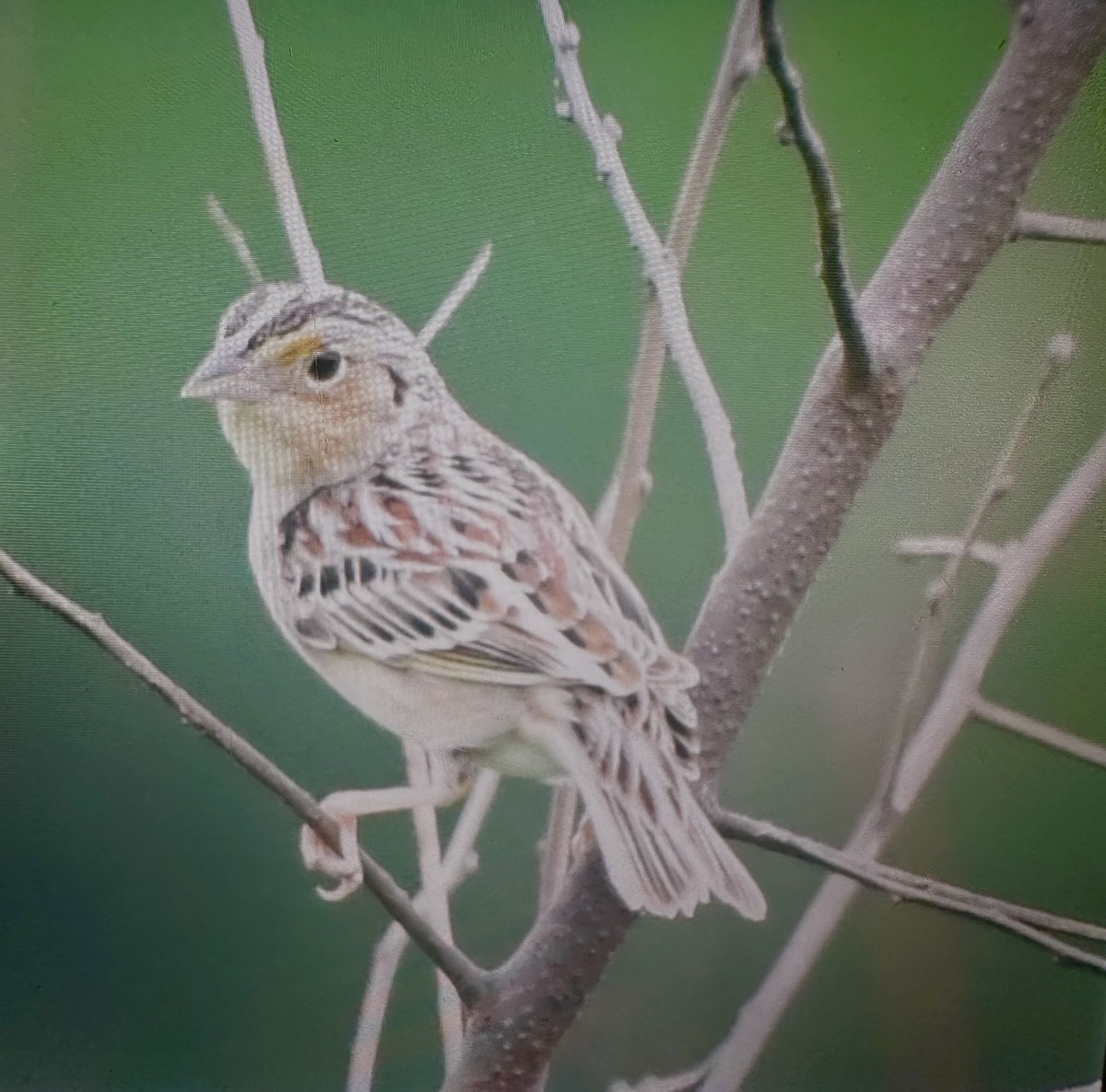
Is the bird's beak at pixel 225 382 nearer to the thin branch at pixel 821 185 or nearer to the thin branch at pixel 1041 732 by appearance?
the thin branch at pixel 821 185

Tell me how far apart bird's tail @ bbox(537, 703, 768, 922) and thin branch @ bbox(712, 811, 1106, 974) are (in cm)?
8

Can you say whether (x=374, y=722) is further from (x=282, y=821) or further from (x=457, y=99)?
(x=457, y=99)

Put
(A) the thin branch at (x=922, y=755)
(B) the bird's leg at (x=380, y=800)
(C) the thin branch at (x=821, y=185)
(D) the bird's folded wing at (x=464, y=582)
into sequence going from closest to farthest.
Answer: (C) the thin branch at (x=821, y=185), (D) the bird's folded wing at (x=464, y=582), (B) the bird's leg at (x=380, y=800), (A) the thin branch at (x=922, y=755)

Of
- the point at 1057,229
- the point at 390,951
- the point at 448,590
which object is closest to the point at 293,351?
the point at 448,590

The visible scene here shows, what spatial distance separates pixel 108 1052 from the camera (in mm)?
1270

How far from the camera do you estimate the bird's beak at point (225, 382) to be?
3.58ft

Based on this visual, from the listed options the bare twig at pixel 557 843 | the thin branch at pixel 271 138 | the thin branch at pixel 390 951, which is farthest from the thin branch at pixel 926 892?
the thin branch at pixel 271 138

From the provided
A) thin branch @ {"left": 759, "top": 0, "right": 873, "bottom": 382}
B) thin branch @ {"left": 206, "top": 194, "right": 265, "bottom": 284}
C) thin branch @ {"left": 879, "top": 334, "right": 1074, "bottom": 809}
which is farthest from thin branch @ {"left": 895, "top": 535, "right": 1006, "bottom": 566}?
thin branch @ {"left": 206, "top": 194, "right": 265, "bottom": 284}

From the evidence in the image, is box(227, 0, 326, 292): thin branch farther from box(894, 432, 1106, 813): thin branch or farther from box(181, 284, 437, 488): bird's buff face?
box(894, 432, 1106, 813): thin branch

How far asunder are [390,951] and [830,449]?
29.4 inches

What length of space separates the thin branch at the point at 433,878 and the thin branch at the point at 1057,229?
836 mm

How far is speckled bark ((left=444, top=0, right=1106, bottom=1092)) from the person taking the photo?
105 centimetres

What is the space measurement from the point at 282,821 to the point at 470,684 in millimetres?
349

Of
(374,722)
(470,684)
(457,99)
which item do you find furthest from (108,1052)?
(457,99)
